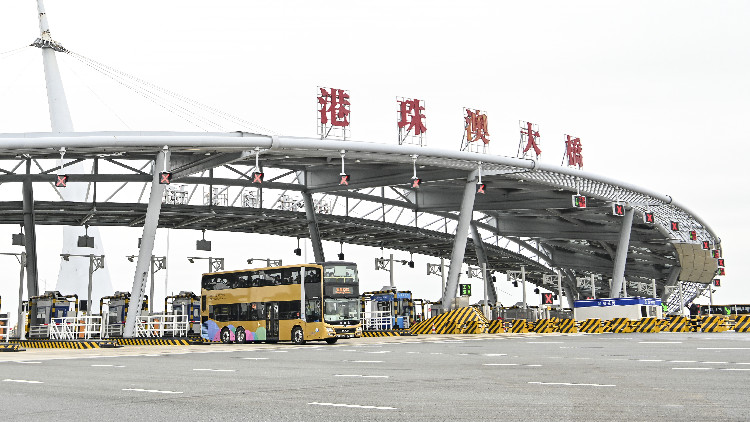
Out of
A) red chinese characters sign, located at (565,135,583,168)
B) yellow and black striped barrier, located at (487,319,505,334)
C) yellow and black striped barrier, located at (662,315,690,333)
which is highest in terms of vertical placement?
red chinese characters sign, located at (565,135,583,168)

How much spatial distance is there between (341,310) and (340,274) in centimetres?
156

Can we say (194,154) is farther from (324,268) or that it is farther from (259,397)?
(259,397)

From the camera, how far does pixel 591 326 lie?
4569cm

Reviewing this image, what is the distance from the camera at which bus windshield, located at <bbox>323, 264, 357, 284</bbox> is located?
32.8 m

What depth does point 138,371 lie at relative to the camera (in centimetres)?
1572

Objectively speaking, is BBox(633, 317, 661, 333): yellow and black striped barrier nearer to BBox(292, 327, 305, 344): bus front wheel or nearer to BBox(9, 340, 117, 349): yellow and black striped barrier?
BBox(292, 327, 305, 344): bus front wheel

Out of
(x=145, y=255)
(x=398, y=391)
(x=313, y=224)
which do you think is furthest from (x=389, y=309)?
(x=398, y=391)

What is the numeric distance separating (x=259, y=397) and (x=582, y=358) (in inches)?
387

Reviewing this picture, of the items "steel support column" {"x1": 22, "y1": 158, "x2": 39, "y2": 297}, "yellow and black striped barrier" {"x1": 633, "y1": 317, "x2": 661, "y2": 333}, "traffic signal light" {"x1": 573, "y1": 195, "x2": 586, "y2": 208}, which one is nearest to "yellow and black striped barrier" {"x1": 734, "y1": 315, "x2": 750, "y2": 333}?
"yellow and black striped barrier" {"x1": 633, "y1": 317, "x2": 661, "y2": 333}

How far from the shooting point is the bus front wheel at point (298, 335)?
33.0m

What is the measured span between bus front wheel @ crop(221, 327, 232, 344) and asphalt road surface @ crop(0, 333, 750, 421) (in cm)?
1897

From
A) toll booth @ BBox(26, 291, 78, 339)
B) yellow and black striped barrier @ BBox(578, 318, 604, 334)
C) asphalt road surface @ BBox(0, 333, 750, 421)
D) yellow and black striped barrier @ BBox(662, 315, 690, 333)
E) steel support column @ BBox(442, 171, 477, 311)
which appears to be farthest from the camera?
yellow and black striped barrier @ BBox(578, 318, 604, 334)

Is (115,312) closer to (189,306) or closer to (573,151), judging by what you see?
(189,306)

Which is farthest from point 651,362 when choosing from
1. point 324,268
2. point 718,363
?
point 324,268
